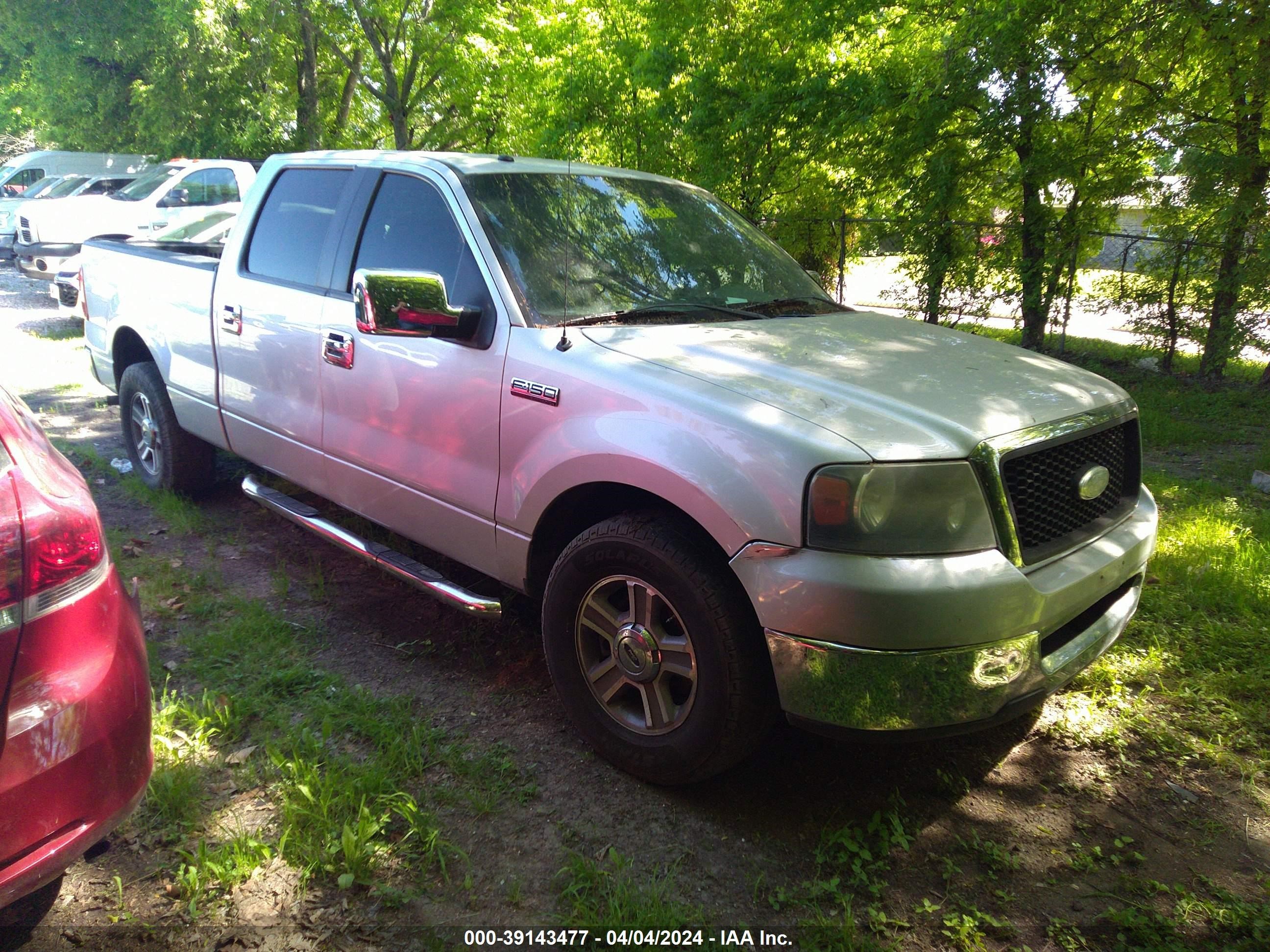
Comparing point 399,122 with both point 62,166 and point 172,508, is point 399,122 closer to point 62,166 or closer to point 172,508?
point 172,508

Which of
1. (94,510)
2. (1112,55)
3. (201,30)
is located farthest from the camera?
(201,30)

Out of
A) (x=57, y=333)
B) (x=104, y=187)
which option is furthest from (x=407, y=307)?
(x=104, y=187)

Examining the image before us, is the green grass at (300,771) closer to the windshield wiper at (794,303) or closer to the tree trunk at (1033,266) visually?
the windshield wiper at (794,303)

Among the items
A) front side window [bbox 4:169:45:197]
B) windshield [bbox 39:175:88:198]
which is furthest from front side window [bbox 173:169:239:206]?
front side window [bbox 4:169:45:197]

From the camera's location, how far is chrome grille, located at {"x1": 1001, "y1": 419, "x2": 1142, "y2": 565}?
274 centimetres

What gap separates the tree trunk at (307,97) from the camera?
19328 mm

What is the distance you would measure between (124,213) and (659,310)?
14522mm

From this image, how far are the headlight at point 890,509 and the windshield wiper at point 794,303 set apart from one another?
1443 mm

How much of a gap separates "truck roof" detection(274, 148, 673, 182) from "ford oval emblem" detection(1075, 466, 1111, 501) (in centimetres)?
238

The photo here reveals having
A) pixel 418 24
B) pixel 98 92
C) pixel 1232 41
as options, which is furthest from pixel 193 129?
pixel 1232 41

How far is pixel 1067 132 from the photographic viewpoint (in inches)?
327

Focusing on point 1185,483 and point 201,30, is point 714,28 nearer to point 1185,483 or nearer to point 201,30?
point 1185,483

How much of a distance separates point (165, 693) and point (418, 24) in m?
13.9

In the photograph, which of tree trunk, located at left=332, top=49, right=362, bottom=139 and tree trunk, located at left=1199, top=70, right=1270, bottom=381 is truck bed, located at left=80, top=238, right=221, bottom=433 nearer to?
tree trunk, located at left=1199, top=70, right=1270, bottom=381
